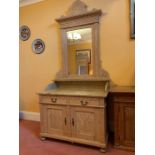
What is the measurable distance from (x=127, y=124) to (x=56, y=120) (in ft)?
3.48

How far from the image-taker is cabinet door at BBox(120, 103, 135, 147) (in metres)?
2.26

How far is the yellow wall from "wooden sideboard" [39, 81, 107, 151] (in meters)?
0.66

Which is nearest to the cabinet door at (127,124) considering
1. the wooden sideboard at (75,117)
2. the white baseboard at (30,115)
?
the wooden sideboard at (75,117)

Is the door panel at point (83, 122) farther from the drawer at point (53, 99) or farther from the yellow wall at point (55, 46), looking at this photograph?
the yellow wall at point (55, 46)

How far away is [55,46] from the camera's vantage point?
3416 millimetres

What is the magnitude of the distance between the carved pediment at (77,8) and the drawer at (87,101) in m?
1.60

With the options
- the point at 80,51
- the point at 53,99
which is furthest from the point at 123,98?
the point at 80,51

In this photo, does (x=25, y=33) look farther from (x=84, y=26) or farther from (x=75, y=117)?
(x=75, y=117)

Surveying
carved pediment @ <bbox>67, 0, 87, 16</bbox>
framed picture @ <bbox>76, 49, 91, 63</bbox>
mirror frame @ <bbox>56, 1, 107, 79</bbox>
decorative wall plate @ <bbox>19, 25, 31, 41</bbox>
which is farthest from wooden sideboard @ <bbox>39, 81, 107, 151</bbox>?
decorative wall plate @ <bbox>19, 25, 31, 41</bbox>

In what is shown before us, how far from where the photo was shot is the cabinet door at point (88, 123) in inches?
90.1

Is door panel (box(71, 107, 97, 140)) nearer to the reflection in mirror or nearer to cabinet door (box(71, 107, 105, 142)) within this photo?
cabinet door (box(71, 107, 105, 142))
